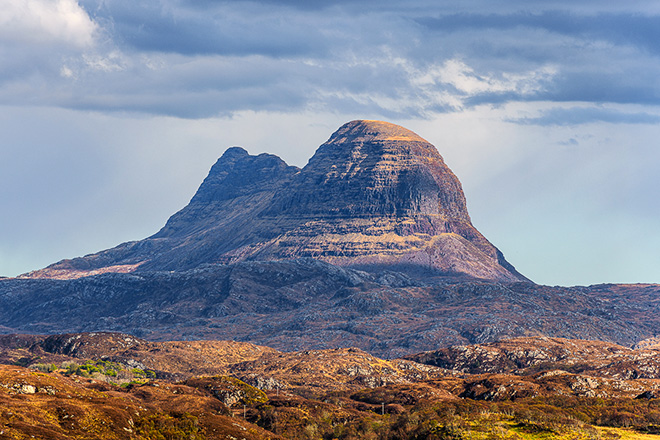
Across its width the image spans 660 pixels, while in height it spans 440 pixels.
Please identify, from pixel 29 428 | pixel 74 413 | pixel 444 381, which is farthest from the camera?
pixel 444 381

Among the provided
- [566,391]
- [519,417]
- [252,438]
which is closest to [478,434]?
[519,417]

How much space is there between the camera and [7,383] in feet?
298

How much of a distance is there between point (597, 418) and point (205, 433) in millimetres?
48192

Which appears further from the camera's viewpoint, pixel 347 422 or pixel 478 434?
pixel 347 422

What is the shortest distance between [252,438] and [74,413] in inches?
694

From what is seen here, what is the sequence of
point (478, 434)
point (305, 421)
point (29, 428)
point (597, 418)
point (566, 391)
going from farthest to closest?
point (566, 391), point (305, 421), point (597, 418), point (478, 434), point (29, 428)

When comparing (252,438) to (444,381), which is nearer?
(252,438)

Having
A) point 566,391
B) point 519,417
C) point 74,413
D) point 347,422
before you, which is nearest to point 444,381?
point 566,391

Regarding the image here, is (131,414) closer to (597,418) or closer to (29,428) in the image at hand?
(29,428)

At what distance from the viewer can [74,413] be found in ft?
245

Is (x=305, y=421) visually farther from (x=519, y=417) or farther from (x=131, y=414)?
(x=131, y=414)

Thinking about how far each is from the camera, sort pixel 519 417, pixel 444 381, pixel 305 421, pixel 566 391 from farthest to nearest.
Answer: pixel 444 381 < pixel 566 391 < pixel 305 421 < pixel 519 417

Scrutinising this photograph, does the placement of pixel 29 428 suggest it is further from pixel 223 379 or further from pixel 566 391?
pixel 566 391

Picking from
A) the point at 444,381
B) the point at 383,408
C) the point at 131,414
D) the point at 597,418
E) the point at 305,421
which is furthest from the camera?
Answer: the point at 444,381
